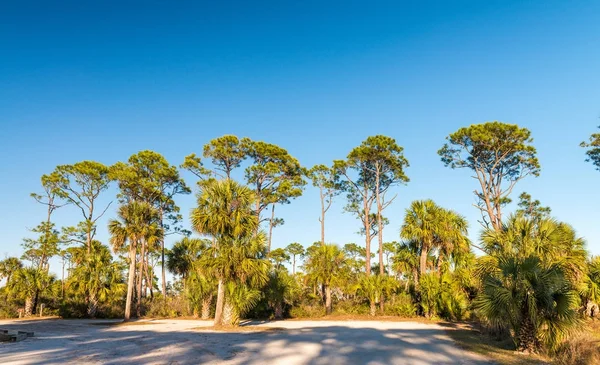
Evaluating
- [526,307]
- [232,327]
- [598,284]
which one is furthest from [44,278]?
[598,284]

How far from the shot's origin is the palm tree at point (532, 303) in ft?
31.8

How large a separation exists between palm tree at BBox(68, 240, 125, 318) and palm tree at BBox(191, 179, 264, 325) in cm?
1374

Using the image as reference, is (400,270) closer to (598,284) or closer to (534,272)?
(598,284)

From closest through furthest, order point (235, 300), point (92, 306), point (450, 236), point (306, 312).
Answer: point (235, 300) → point (450, 236) → point (306, 312) → point (92, 306)

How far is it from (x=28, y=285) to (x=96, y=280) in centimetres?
634

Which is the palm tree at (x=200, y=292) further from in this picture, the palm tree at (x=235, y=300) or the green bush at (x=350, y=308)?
the green bush at (x=350, y=308)

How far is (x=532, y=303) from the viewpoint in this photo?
983 centimetres

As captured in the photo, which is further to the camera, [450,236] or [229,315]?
[450,236]

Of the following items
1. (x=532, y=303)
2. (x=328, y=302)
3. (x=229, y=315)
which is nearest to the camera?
(x=532, y=303)

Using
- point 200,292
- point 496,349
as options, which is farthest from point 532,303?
point 200,292

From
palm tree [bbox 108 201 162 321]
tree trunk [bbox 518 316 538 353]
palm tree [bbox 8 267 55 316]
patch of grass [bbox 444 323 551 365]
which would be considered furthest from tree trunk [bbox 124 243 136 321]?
tree trunk [bbox 518 316 538 353]

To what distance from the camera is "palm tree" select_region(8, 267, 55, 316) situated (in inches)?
1109

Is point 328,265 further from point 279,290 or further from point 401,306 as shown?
point 401,306

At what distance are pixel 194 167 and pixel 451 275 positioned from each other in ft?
77.7
